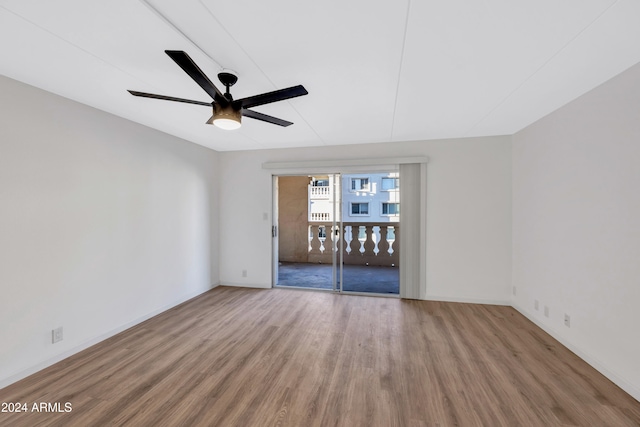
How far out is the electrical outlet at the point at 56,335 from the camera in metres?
2.28

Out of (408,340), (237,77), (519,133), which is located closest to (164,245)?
(237,77)

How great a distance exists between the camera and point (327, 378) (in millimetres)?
2111

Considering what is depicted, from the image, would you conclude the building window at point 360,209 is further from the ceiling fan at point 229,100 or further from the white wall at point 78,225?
the ceiling fan at point 229,100

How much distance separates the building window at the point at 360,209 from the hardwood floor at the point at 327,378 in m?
6.65

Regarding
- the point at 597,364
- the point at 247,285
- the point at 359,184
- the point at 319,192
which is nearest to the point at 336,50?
the point at 597,364

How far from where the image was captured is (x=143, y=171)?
3.16 m

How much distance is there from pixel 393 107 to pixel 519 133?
6.62ft

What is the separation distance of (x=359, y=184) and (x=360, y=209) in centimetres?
144

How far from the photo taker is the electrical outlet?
2.28 m

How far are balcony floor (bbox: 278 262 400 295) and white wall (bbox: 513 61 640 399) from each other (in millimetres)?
2091

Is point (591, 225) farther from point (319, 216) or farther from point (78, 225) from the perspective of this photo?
point (319, 216)

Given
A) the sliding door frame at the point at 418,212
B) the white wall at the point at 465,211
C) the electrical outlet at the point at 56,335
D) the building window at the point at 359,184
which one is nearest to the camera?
the electrical outlet at the point at 56,335

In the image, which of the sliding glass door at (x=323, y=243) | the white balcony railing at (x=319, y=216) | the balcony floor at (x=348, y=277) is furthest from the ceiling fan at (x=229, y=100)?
the white balcony railing at (x=319, y=216)

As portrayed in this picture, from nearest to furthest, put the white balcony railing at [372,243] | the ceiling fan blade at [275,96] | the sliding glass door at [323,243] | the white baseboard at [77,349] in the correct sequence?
1. the ceiling fan blade at [275,96]
2. the white baseboard at [77,349]
3. the sliding glass door at [323,243]
4. the white balcony railing at [372,243]
